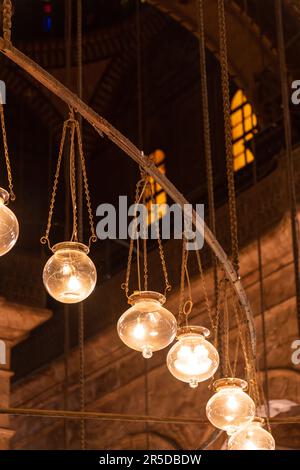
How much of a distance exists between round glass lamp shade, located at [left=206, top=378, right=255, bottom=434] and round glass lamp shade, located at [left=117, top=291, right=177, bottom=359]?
445 millimetres

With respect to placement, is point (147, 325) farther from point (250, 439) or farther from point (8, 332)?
point (8, 332)

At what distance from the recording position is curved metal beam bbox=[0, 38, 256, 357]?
456 centimetres

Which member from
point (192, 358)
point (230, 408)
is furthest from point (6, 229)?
point (230, 408)

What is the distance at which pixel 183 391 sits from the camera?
10.8 meters

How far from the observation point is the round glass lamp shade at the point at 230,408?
5062mm

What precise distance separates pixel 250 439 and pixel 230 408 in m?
0.16

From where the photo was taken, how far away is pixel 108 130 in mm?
5016

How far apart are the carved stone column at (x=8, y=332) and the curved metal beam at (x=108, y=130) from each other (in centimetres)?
410

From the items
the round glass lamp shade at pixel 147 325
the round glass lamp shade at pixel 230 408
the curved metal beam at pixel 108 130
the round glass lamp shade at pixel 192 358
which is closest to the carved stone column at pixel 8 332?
the curved metal beam at pixel 108 130

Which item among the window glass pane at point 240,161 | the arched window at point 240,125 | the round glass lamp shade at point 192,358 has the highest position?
the arched window at point 240,125

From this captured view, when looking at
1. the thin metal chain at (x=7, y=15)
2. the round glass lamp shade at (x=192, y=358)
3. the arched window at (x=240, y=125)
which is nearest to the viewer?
the thin metal chain at (x=7, y=15)

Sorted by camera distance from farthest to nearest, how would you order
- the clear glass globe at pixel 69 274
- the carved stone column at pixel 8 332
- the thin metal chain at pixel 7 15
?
1. the carved stone column at pixel 8 332
2. the clear glass globe at pixel 69 274
3. the thin metal chain at pixel 7 15

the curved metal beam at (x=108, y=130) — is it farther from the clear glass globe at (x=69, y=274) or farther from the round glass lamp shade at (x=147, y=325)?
the round glass lamp shade at (x=147, y=325)
